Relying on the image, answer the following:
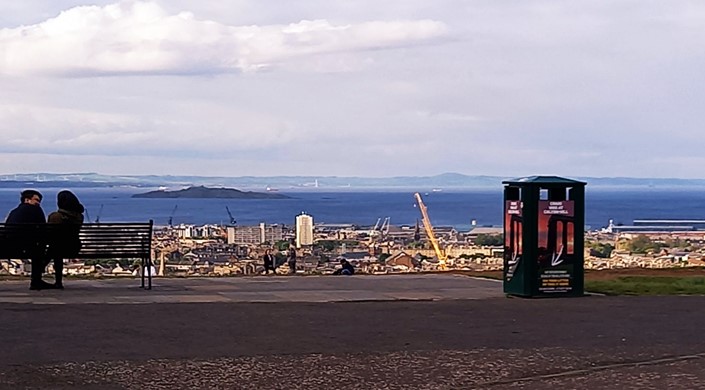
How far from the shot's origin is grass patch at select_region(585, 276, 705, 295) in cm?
1669

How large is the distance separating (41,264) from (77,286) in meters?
0.91

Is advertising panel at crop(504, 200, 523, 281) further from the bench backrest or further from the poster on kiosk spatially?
the bench backrest

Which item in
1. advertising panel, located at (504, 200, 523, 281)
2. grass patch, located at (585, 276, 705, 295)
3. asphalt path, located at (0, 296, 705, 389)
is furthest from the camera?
grass patch, located at (585, 276, 705, 295)

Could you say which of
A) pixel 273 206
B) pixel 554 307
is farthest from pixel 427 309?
pixel 273 206

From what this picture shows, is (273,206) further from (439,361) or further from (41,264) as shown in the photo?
(439,361)

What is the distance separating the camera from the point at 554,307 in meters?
14.5

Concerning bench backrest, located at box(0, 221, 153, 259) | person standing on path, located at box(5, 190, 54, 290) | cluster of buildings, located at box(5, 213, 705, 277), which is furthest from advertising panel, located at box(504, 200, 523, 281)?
person standing on path, located at box(5, 190, 54, 290)

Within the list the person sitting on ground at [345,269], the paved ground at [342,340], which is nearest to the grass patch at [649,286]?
the paved ground at [342,340]

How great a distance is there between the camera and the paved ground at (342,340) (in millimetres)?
9383

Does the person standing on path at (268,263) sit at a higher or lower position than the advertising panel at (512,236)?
lower

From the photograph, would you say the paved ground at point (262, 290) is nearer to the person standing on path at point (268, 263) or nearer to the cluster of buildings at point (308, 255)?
the cluster of buildings at point (308, 255)

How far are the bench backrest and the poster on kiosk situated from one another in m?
5.12

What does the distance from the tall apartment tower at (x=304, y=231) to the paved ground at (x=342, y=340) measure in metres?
12.5

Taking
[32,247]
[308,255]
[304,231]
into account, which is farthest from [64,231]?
[304,231]
